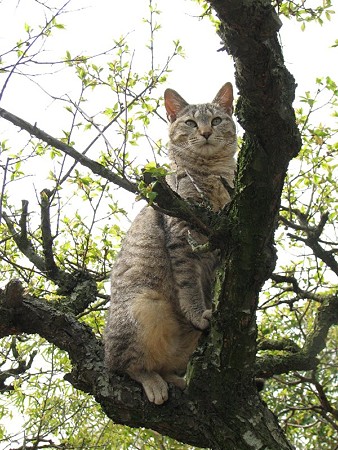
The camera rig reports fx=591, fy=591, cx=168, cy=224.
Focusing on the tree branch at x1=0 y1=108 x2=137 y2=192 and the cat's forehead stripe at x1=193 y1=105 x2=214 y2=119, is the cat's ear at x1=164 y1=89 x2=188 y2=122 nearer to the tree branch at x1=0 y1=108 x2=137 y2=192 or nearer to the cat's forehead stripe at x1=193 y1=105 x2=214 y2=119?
the cat's forehead stripe at x1=193 y1=105 x2=214 y2=119

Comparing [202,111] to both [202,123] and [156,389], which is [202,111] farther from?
[156,389]

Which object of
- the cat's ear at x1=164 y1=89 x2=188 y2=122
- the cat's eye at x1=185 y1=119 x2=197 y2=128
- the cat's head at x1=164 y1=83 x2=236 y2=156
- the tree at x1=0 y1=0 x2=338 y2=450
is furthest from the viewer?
the cat's ear at x1=164 y1=89 x2=188 y2=122

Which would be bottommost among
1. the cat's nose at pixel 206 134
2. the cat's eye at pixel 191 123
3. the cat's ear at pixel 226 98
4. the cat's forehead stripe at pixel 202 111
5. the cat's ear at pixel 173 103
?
the cat's nose at pixel 206 134

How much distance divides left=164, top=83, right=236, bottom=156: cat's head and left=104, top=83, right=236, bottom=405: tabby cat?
54 cm

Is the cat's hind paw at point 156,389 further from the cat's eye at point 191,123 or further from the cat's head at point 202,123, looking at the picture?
the cat's eye at point 191,123

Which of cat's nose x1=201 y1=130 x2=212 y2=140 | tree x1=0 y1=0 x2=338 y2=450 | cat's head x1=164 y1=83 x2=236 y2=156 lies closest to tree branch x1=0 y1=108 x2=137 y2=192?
tree x1=0 y1=0 x2=338 y2=450

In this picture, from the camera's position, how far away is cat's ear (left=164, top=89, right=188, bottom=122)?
23.5 feet

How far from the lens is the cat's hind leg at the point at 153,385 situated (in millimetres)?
4434

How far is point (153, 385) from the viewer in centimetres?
454

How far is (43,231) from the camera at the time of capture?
5.59 meters

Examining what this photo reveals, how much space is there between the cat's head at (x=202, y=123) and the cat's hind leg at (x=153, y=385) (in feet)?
8.74

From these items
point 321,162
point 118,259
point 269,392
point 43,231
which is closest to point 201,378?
point 118,259

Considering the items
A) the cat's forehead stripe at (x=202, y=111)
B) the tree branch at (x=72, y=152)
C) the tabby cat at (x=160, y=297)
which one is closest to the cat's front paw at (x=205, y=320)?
the tabby cat at (x=160, y=297)

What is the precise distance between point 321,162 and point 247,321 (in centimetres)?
317
